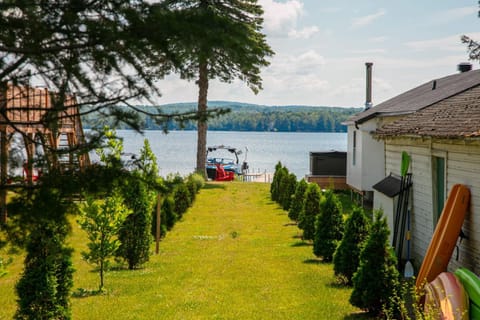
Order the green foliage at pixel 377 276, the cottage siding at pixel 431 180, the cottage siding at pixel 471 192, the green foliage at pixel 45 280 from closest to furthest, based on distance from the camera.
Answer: the green foliage at pixel 45 280, the green foliage at pixel 377 276, the cottage siding at pixel 471 192, the cottage siding at pixel 431 180

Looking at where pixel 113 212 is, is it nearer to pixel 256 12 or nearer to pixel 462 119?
pixel 462 119

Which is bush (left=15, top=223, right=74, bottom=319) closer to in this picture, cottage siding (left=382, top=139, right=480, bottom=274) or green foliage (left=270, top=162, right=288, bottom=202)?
cottage siding (left=382, top=139, right=480, bottom=274)

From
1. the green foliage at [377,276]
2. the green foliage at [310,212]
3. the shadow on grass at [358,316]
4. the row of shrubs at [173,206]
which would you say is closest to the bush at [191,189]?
the row of shrubs at [173,206]

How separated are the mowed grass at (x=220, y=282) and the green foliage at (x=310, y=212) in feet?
1.41

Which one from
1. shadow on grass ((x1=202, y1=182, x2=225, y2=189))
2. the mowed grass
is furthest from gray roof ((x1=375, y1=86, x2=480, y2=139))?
shadow on grass ((x1=202, y1=182, x2=225, y2=189))

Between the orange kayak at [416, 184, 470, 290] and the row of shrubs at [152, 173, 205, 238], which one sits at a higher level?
the orange kayak at [416, 184, 470, 290]

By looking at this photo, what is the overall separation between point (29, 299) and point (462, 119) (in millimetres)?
8546

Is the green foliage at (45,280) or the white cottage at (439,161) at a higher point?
the white cottage at (439,161)

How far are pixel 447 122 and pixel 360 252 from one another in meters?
3.63

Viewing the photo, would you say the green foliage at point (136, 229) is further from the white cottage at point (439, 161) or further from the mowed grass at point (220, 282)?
the white cottage at point (439, 161)

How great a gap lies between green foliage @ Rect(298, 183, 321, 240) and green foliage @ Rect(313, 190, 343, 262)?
2.73 m

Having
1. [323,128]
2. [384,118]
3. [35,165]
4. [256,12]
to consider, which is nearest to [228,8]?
[256,12]

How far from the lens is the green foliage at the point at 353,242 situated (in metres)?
11.2

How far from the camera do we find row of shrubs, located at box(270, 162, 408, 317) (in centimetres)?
909
